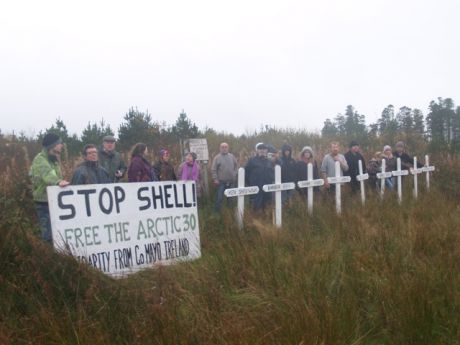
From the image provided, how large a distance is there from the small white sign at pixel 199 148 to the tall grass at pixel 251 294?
553 centimetres

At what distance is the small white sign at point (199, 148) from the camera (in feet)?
37.2

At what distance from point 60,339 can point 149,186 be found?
303cm

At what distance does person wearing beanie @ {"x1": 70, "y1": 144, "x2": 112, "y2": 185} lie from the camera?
257 inches

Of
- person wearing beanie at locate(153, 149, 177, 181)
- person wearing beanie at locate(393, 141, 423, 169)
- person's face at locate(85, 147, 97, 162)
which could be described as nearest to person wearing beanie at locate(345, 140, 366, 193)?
person wearing beanie at locate(393, 141, 423, 169)

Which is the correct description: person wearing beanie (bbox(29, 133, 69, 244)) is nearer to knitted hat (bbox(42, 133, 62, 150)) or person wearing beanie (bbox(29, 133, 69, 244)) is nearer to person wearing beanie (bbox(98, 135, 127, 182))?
knitted hat (bbox(42, 133, 62, 150))

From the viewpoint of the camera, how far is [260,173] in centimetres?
964

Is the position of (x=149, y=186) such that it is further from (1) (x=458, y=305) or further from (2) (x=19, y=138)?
(2) (x=19, y=138)

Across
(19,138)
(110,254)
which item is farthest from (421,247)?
(19,138)

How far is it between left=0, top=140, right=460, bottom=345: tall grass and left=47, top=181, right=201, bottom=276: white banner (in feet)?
1.59

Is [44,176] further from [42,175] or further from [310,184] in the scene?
[310,184]

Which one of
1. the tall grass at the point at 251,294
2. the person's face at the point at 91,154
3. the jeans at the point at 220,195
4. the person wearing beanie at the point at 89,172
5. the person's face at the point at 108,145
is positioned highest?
the person's face at the point at 108,145

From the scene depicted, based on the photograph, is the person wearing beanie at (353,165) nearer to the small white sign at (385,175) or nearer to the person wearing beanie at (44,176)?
the small white sign at (385,175)

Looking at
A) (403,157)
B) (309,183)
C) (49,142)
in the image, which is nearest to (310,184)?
(309,183)

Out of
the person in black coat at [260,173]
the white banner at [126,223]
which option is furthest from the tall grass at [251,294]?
the person in black coat at [260,173]
